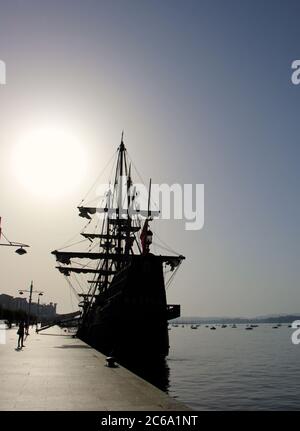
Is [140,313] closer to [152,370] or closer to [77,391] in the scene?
[152,370]

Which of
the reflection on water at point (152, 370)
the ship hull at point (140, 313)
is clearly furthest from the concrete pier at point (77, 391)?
the ship hull at point (140, 313)

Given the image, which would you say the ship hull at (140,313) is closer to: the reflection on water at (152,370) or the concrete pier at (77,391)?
the reflection on water at (152,370)

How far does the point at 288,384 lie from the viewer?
110 feet

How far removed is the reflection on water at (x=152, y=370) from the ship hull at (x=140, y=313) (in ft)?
2.39

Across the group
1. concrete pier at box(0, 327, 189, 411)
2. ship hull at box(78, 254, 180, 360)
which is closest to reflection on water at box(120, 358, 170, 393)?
ship hull at box(78, 254, 180, 360)

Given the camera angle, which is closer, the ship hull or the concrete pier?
the concrete pier

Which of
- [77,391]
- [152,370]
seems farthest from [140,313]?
[77,391]

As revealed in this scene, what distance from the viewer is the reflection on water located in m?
31.2

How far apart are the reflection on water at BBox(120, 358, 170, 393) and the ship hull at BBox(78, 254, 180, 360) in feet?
2.39

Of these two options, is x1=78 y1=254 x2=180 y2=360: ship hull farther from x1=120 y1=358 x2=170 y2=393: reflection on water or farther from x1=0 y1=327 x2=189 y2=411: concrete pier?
x1=0 y1=327 x2=189 y2=411: concrete pier

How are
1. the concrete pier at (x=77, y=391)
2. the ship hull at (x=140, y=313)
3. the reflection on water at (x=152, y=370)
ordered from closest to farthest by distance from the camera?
the concrete pier at (x=77, y=391)
the reflection on water at (x=152, y=370)
the ship hull at (x=140, y=313)

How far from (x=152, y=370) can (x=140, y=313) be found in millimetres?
6969

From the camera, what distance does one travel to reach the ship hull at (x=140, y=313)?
43.6m
